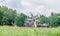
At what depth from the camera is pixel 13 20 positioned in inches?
1593

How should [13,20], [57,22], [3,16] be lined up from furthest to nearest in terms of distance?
1. [13,20]
2. [3,16]
3. [57,22]

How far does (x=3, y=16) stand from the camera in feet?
124

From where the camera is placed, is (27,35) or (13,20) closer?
(27,35)

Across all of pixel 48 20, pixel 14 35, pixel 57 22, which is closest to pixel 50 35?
pixel 14 35

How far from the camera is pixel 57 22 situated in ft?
116

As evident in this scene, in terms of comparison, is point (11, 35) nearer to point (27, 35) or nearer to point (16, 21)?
point (27, 35)

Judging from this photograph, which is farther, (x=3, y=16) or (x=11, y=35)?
A: (x=3, y=16)

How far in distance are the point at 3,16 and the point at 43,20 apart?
882 centimetres

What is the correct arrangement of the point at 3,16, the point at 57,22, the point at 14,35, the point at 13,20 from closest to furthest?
the point at 14,35 < the point at 57,22 < the point at 3,16 < the point at 13,20

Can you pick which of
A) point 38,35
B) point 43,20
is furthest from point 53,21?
point 38,35

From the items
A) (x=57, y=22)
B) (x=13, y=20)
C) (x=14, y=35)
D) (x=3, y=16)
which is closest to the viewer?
(x=14, y=35)

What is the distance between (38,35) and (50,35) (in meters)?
0.31

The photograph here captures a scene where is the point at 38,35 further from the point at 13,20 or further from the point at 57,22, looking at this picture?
the point at 13,20

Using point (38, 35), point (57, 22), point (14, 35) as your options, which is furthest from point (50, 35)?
point (57, 22)
